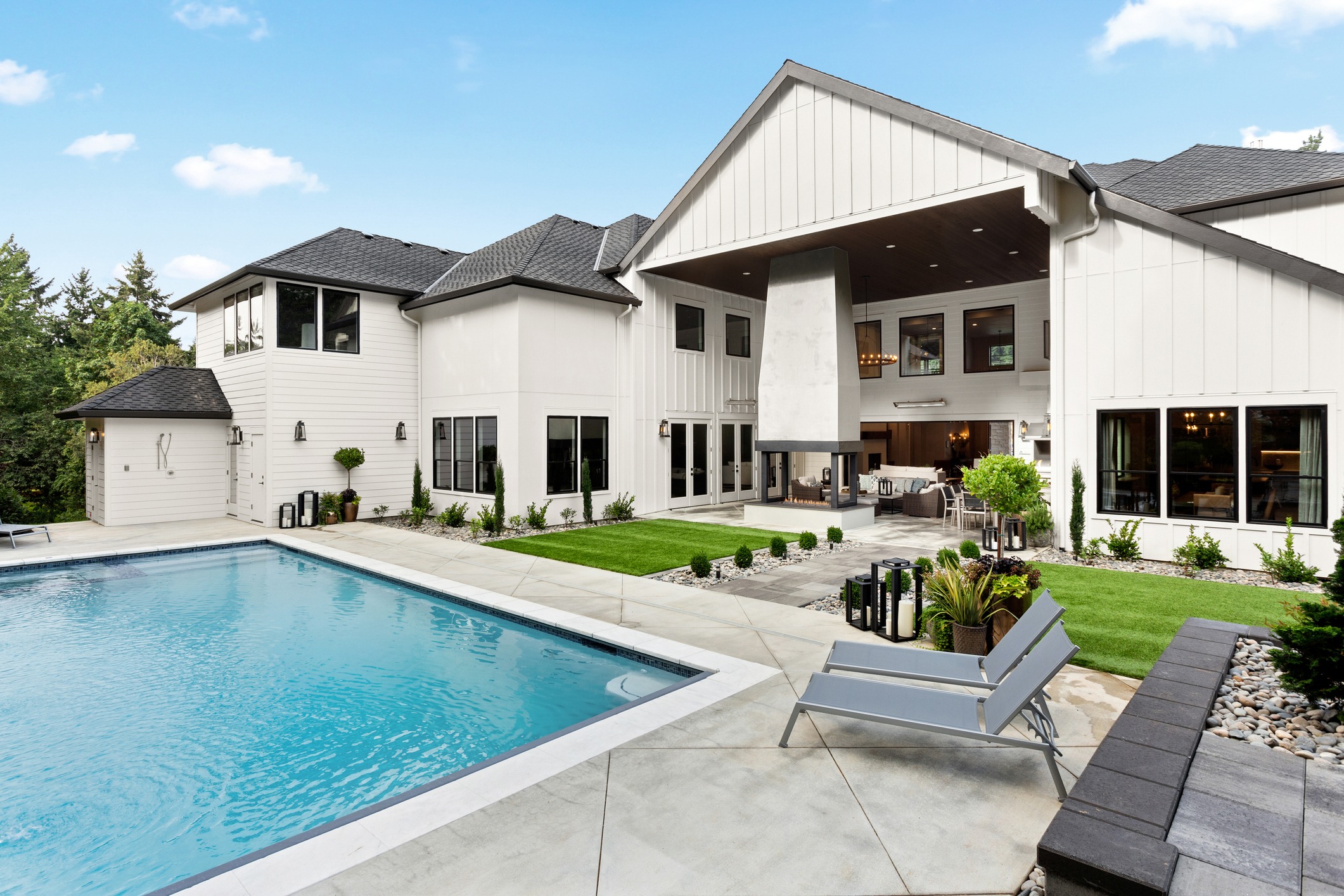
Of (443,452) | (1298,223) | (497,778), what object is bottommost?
(497,778)

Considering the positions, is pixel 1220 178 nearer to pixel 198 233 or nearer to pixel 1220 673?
pixel 1220 673

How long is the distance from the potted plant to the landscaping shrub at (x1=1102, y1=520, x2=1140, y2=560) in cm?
1460

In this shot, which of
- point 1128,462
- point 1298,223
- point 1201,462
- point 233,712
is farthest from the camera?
point 1298,223

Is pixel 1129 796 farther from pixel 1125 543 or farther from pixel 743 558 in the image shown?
pixel 1125 543

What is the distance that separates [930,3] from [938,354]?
9449 millimetres

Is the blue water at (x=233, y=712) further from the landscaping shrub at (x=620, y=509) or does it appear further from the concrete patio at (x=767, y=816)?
the landscaping shrub at (x=620, y=509)

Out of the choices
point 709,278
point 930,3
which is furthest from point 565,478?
point 930,3

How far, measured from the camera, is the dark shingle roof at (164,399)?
564 inches

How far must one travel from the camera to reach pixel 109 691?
569 centimetres

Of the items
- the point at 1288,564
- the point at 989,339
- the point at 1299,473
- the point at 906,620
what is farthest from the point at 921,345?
the point at 906,620

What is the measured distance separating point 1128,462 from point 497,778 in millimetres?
10113

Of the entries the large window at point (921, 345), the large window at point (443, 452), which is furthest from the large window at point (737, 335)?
the large window at point (443, 452)

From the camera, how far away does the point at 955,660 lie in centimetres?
468

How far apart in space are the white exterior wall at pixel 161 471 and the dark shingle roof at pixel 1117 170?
20866 millimetres
